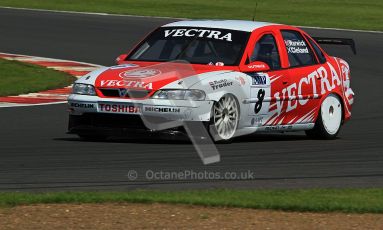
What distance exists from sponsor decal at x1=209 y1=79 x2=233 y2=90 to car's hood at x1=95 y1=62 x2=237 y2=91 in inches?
6.3

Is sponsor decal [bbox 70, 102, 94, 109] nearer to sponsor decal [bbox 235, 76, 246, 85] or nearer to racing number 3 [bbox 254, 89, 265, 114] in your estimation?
sponsor decal [bbox 235, 76, 246, 85]

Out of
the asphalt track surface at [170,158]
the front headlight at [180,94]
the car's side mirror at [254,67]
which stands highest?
the car's side mirror at [254,67]

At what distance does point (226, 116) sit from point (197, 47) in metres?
1.07

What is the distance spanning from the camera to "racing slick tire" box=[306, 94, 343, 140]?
13.7 metres

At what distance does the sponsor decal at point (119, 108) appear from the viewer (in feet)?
39.4

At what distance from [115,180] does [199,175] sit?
2.57 ft

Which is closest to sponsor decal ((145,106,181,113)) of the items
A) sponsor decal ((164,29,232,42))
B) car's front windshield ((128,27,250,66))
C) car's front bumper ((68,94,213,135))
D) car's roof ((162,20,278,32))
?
car's front bumper ((68,94,213,135))

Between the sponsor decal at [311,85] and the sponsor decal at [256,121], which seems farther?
the sponsor decal at [311,85]

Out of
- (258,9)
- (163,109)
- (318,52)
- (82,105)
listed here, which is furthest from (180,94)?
(258,9)

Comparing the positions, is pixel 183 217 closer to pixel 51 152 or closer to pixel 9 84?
pixel 51 152

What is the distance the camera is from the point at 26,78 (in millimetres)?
19250

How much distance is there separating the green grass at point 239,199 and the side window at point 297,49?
14.9 feet

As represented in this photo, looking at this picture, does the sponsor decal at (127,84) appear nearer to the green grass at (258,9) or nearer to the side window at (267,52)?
the side window at (267,52)

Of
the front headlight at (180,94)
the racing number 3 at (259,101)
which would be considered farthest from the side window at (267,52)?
the front headlight at (180,94)
